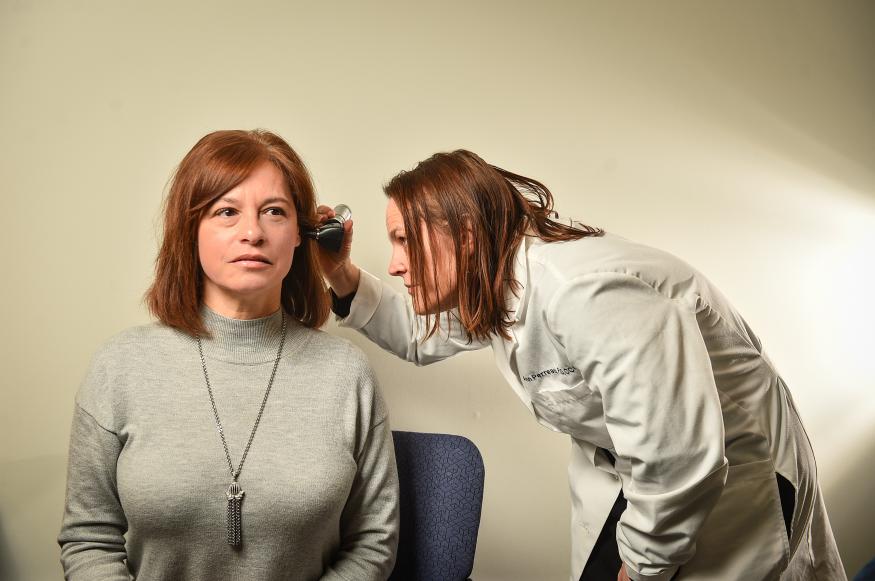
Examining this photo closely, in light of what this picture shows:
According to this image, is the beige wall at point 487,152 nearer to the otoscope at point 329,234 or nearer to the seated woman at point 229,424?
the otoscope at point 329,234

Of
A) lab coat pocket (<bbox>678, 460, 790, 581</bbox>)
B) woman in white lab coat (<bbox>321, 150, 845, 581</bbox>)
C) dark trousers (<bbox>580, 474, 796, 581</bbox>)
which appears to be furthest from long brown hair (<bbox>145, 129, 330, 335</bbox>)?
lab coat pocket (<bbox>678, 460, 790, 581</bbox>)

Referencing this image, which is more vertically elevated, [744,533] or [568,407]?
[568,407]

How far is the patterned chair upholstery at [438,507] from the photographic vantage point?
128 cm

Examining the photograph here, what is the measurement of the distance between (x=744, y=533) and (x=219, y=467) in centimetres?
88

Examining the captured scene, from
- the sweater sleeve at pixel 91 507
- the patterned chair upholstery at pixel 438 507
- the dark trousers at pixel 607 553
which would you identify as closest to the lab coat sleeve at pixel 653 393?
the dark trousers at pixel 607 553

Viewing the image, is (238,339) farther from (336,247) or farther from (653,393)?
(653,393)

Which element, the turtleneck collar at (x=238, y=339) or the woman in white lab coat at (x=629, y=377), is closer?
the woman in white lab coat at (x=629, y=377)

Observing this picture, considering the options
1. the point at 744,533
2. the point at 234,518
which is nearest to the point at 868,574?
the point at 744,533

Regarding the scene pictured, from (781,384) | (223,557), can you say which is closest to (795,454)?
(781,384)

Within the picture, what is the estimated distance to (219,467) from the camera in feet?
3.69

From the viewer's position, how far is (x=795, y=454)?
46.1 inches

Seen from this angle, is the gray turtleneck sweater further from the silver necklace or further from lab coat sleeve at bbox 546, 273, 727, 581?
lab coat sleeve at bbox 546, 273, 727, 581

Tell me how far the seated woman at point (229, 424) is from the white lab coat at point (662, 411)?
1.16 ft

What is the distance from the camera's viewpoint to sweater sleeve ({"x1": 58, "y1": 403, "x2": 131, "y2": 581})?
3.59ft
